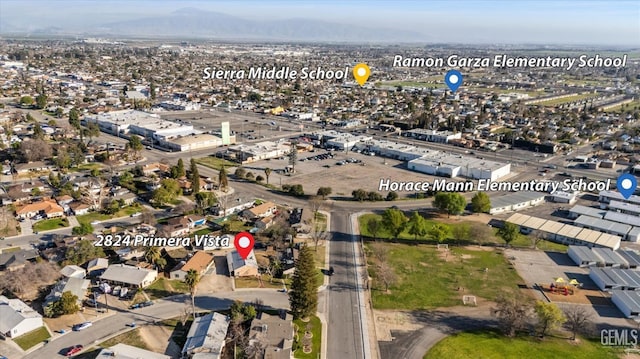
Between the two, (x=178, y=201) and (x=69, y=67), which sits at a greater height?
(x=69, y=67)

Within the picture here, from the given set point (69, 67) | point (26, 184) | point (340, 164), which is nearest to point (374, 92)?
point (340, 164)

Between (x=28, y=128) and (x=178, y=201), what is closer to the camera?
(x=178, y=201)

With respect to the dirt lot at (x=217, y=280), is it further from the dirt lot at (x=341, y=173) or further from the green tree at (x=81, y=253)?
the dirt lot at (x=341, y=173)

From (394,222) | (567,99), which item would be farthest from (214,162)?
(567,99)

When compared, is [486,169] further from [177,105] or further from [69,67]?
[69,67]

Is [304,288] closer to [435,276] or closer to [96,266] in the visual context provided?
[435,276]

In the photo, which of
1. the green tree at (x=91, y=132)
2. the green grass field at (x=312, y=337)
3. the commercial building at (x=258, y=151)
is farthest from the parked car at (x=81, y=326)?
the green tree at (x=91, y=132)
